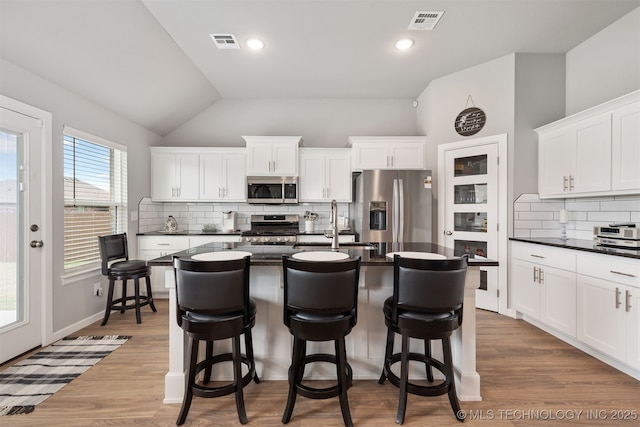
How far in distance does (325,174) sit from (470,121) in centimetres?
209

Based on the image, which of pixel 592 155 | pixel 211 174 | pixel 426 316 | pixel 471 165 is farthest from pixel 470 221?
pixel 211 174

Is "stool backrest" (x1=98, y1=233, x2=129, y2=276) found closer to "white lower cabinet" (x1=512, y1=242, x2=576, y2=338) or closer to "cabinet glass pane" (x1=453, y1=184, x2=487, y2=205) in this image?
"cabinet glass pane" (x1=453, y1=184, x2=487, y2=205)

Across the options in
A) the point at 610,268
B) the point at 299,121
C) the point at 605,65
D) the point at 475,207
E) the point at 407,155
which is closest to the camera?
the point at 610,268

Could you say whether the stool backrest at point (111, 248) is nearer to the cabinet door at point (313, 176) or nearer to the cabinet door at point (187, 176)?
the cabinet door at point (187, 176)

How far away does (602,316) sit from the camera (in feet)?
7.55

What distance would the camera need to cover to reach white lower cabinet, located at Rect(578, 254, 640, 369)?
2.09 meters

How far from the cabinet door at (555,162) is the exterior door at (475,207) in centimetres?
46

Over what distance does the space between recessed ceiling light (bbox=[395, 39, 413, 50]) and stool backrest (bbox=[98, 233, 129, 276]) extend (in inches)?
155

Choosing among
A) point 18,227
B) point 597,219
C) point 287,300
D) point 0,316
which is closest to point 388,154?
point 597,219

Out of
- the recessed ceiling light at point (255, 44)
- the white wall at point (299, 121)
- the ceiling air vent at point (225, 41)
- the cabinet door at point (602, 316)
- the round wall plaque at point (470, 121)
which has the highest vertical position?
the recessed ceiling light at point (255, 44)

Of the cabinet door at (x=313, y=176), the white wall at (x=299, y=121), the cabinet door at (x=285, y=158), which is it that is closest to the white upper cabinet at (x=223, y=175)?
the white wall at (x=299, y=121)

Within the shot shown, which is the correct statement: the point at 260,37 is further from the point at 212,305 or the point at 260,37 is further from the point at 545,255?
the point at 545,255

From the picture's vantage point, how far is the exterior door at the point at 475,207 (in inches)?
139

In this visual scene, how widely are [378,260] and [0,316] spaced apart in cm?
308
